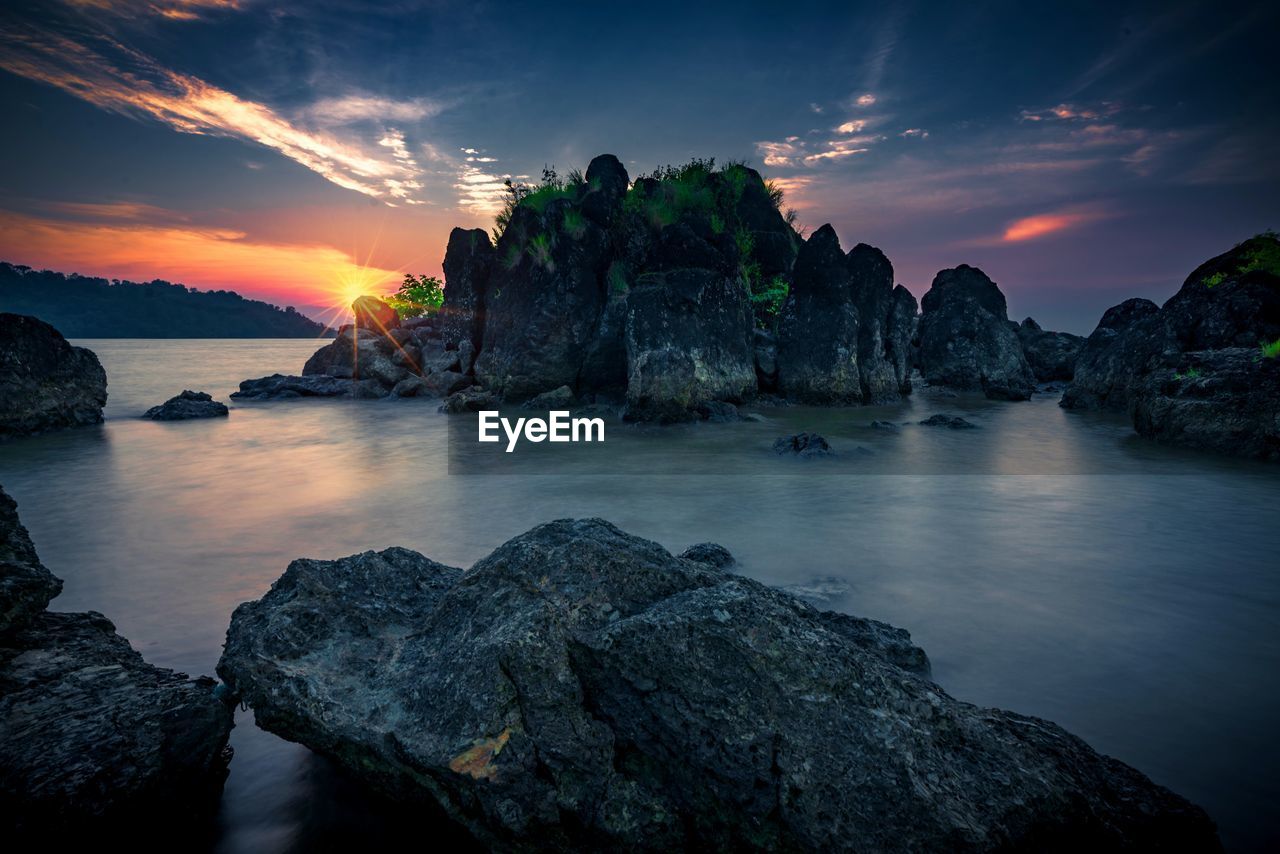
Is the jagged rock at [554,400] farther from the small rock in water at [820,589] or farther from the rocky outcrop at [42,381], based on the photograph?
→ the small rock in water at [820,589]

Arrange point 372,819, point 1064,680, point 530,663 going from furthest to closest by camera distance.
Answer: point 1064,680 → point 372,819 → point 530,663

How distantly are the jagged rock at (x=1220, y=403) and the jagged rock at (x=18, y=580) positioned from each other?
1471 centimetres

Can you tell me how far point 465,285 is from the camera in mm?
24984

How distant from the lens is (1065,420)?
1605 centimetres

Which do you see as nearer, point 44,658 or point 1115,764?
point 1115,764

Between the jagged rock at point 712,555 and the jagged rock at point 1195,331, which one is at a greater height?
the jagged rock at point 1195,331

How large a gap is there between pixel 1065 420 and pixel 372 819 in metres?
18.4

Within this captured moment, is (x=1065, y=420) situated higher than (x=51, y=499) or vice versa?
(x=1065, y=420)

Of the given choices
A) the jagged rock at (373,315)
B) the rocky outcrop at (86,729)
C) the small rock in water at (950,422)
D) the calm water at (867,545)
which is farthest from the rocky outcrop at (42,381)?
the small rock in water at (950,422)

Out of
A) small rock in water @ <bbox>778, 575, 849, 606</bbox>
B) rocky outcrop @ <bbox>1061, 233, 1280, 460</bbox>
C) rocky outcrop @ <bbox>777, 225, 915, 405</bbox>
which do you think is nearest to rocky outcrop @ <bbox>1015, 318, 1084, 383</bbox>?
rocky outcrop @ <bbox>1061, 233, 1280, 460</bbox>

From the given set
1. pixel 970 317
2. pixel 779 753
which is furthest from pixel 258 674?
pixel 970 317

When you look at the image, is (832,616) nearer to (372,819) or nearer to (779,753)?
(779,753)

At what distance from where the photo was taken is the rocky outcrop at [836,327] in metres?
18.3

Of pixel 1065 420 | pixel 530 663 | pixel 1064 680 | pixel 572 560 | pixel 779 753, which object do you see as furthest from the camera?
pixel 1065 420
